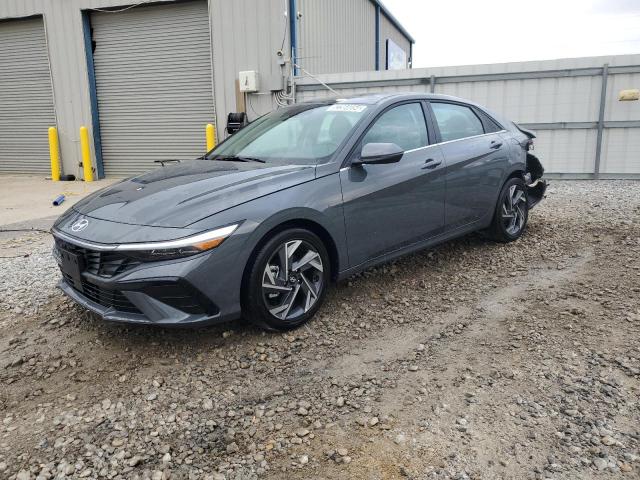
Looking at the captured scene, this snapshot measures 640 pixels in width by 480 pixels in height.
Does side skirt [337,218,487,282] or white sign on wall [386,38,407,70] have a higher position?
white sign on wall [386,38,407,70]

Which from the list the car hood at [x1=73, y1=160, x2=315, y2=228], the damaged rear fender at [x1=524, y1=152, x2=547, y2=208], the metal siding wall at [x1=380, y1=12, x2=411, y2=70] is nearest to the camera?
the car hood at [x1=73, y1=160, x2=315, y2=228]

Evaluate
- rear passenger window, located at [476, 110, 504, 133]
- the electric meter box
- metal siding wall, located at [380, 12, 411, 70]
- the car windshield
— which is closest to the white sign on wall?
metal siding wall, located at [380, 12, 411, 70]

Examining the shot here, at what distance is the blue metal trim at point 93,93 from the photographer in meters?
12.6

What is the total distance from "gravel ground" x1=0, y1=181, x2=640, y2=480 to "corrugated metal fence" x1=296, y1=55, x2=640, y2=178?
18.7 ft

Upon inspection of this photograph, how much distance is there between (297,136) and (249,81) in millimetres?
7153

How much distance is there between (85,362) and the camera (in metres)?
3.39

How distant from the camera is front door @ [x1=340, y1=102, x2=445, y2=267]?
13.0 feet

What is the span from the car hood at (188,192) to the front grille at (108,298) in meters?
0.42

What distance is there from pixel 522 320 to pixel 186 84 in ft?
33.9

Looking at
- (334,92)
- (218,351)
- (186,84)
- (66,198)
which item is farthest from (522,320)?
(186,84)

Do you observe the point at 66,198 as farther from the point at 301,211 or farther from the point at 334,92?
the point at 301,211

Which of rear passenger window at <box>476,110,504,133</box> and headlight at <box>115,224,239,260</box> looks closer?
headlight at <box>115,224,239,260</box>

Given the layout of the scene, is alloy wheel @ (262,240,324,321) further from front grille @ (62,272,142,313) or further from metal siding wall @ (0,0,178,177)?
metal siding wall @ (0,0,178,177)

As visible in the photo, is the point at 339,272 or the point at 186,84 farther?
the point at 186,84
